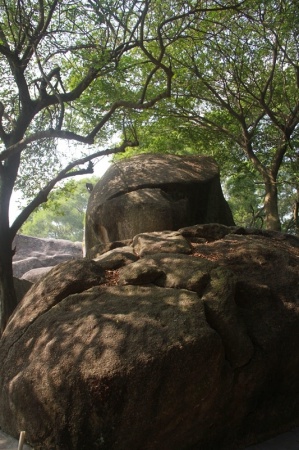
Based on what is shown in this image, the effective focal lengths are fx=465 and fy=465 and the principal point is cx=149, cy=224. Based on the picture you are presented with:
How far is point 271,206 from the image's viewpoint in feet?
44.6

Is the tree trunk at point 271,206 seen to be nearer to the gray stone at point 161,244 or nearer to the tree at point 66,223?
the gray stone at point 161,244

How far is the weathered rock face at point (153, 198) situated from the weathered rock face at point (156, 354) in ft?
8.70

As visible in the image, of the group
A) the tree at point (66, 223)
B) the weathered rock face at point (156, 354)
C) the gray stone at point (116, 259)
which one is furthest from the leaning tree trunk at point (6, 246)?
the tree at point (66, 223)

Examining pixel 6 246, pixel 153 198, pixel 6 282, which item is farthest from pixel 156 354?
Answer: pixel 6 246

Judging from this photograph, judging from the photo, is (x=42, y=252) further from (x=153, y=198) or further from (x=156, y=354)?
(x=156, y=354)

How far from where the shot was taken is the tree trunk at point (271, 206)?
43.2 feet

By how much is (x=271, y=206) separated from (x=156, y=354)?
10.2 meters

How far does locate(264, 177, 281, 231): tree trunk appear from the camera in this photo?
43.2ft

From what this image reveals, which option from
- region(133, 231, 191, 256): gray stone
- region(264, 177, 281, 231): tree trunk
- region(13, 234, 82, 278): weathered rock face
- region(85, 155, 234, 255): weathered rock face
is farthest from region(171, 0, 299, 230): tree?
region(13, 234, 82, 278): weathered rock face

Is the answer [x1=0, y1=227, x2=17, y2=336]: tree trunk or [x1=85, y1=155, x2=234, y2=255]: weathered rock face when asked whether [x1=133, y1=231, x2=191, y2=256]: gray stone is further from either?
[x1=0, y1=227, x2=17, y2=336]: tree trunk

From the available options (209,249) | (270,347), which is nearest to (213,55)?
(209,249)

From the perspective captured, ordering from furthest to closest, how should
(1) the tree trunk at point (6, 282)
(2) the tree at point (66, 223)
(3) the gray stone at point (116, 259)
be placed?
(2) the tree at point (66, 223) < (1) the tree trunk at point (6, 282) < (3) the gray stone at point (116, 259)

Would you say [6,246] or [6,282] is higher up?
[6,246]

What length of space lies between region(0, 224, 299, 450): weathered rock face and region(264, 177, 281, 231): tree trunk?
726cm
